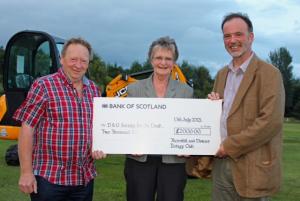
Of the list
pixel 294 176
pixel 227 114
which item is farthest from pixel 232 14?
pixel 294 176

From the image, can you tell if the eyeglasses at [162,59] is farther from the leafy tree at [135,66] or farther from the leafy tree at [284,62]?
the leafy tree at [284,62]

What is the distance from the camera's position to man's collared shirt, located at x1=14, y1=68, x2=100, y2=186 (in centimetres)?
394

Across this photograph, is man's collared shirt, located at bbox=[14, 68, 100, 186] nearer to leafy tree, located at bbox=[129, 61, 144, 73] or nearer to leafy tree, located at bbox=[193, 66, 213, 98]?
leafy tree, located at bbox=[129, 61, 144, 73]

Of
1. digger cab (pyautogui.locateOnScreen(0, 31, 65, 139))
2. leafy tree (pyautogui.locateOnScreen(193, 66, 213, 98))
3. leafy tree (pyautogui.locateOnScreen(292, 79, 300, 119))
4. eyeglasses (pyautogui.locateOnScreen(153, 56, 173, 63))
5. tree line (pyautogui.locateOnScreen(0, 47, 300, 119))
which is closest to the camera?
eyeglasses (pyautogui.locateOnScreen(153, 56, 173, 63))

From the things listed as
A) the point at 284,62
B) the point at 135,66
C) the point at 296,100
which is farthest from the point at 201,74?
the point at 284,62

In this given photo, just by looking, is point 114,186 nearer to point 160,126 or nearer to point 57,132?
point 160,126

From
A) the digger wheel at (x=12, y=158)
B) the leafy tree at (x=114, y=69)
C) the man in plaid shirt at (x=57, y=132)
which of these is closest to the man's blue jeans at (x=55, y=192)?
the man in plaid shirt at (x=57, y=132)

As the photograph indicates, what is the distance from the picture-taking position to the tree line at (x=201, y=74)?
38719 mm

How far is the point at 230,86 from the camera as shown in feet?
14.1

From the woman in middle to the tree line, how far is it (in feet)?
50.5

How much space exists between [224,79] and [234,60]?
0.20m

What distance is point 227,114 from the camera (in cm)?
427

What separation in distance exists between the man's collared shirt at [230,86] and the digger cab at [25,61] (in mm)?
5360

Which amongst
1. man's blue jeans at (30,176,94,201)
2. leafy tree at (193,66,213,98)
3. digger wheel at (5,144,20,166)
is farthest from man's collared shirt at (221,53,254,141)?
leafy tree at (193,66,213,98)
